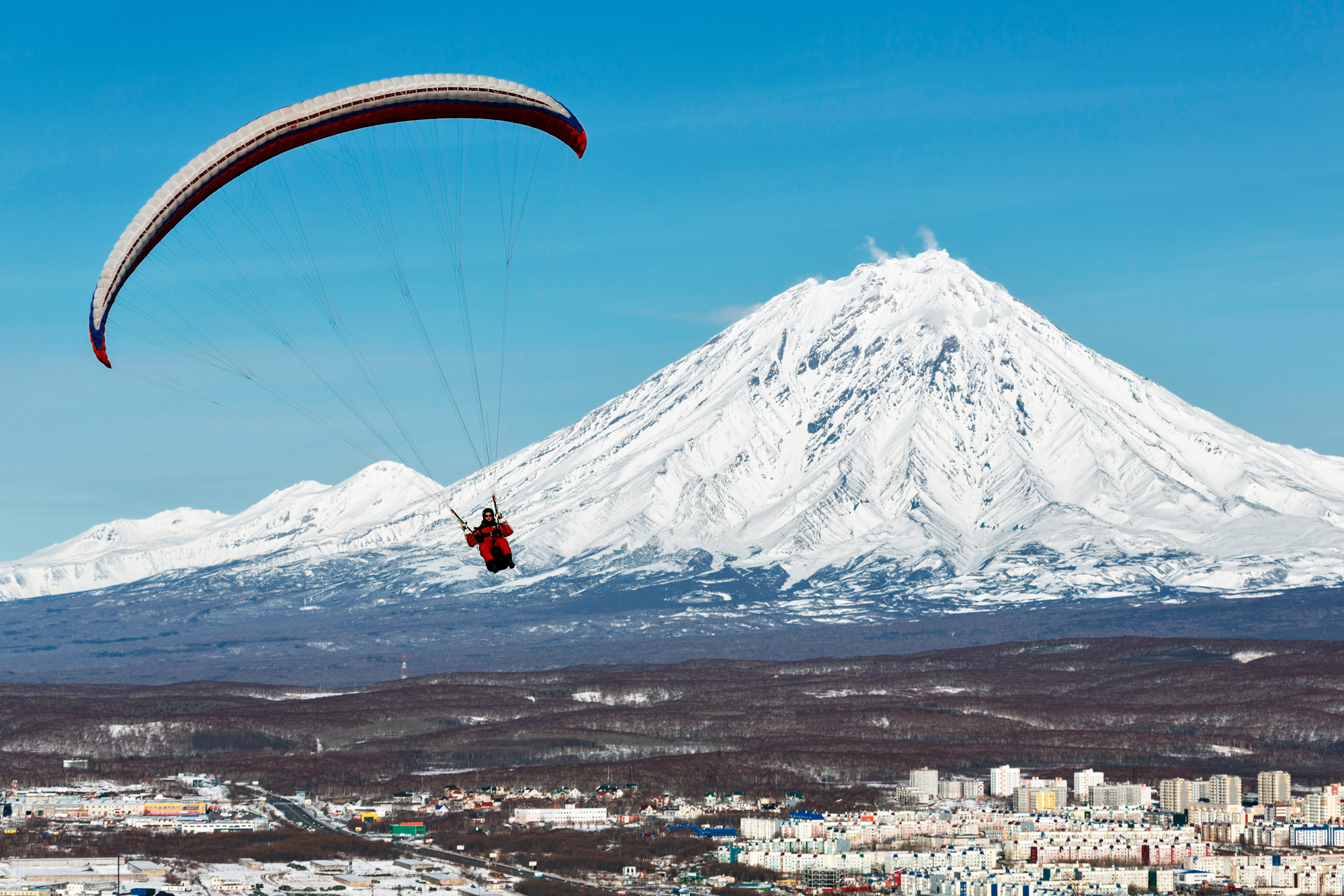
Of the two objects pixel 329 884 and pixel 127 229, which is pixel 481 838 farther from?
pixel 127 229

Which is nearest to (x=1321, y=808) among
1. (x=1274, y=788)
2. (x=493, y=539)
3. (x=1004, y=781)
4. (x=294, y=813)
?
(x=1274, y=788)

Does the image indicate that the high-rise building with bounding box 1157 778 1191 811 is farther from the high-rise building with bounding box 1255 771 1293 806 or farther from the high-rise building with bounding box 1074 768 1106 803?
the high-rise building with bounding box 1255 771 1293 806

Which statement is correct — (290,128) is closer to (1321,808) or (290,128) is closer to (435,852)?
(435,852)

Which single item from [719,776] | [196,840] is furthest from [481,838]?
[719,776]

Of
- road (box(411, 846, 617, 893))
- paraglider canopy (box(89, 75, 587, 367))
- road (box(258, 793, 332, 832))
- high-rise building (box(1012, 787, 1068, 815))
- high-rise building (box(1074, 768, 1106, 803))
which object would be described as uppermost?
paraglider canopy (box(89, 75, 587, 367))

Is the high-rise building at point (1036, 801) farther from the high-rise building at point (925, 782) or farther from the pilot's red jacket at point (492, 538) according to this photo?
the pilot's red jacket at point (492, 538)

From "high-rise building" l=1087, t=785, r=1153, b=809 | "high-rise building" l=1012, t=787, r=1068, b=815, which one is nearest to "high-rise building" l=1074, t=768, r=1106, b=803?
"high-rise building" l=1087, t=785, r=1153, b=809
